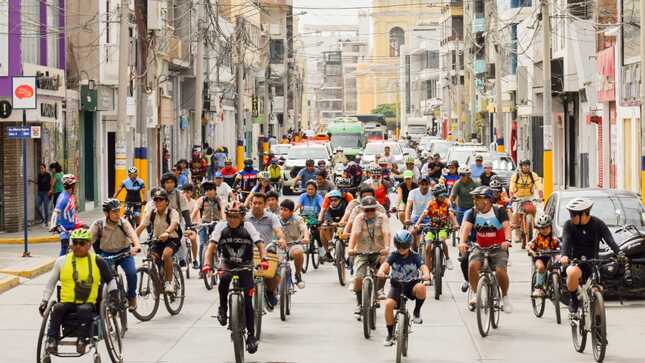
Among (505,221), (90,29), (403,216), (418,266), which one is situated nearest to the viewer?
(418,266)

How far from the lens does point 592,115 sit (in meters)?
52.3

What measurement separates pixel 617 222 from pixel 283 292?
567 centimetres

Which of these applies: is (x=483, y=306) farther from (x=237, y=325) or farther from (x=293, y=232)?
(x=293, y=232)

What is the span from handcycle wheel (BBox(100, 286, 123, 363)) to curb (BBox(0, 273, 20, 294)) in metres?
9.33

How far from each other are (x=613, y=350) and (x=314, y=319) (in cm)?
465

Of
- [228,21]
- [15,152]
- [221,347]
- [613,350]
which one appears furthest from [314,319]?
[228,21]

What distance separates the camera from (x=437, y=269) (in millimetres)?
22062

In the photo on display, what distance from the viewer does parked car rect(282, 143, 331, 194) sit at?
183ft

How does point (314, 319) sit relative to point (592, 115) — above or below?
below

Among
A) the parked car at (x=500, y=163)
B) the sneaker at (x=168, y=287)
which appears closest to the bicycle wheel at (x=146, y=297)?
the sneaker at (x=168, y=287)

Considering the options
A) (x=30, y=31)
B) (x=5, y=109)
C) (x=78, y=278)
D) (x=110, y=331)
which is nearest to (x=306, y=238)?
(x=110, y=331)

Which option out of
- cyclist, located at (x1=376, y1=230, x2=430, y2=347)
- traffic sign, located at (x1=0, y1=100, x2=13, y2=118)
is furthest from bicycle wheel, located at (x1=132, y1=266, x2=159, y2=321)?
traffic sign, located at (x1=0, y1=100, x2=13, y2=118)

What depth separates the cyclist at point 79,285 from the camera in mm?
13930

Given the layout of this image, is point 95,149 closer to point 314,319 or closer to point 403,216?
point 403,216
